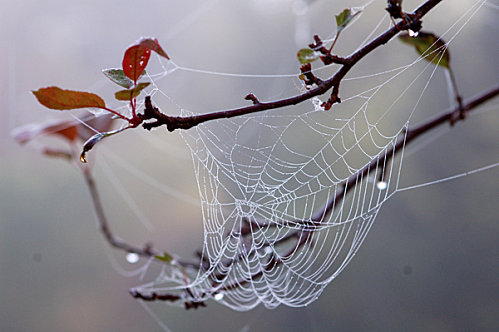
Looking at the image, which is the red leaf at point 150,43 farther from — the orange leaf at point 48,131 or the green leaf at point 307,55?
the orange leaf at point 48,131

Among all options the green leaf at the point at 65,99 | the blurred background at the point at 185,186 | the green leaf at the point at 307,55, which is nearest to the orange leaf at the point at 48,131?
the blurred background at the point at 185,186

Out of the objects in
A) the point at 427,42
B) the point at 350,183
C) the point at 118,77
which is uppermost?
the point at 118,77

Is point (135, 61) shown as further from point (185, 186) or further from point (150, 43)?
point (185, 186)

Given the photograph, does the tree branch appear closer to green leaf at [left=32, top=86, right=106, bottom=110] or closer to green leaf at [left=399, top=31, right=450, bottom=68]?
green leaf at [left=399, top=31, right=450, bottom=68]

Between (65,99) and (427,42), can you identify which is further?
(427,42)

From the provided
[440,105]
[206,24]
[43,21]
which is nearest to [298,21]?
[206,24]

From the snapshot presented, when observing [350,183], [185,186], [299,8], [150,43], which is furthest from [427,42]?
[185,186]
